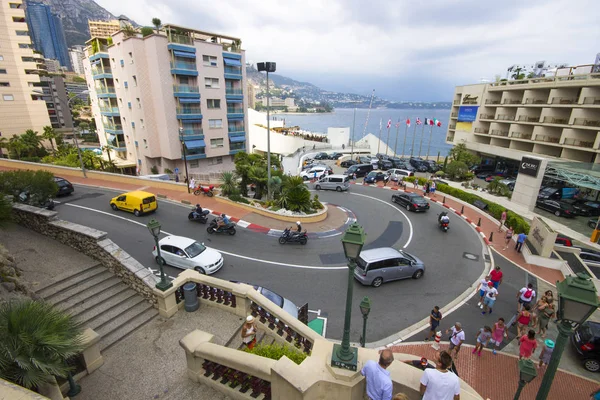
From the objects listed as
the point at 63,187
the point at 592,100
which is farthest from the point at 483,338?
the point at 592,100

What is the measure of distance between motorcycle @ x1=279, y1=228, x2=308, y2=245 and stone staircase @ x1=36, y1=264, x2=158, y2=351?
9.49m

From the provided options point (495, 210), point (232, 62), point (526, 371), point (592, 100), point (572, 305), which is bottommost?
point (495, 210)

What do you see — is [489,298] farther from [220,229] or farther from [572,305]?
[220,229]

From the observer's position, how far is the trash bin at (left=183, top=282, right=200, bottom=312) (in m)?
8.66

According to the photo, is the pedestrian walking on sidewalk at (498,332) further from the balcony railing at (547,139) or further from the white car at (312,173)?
the balcony railing at (547,139)

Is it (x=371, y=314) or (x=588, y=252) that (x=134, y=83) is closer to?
(x=371, y=314)

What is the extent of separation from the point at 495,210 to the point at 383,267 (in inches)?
640

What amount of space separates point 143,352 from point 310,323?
540 centimetres

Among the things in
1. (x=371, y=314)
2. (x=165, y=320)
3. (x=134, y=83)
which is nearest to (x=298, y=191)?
(x=371, y=314)

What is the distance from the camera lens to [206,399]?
6.17 m

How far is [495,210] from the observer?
23.9 metres

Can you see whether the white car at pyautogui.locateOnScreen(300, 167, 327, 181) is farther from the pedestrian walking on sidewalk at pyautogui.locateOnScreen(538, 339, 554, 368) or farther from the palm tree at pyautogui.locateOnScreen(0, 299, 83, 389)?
the palm tree at pyautogui.locateOnScreen(0, 299, 83, 389)

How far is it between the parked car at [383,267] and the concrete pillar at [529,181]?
64.3 feet

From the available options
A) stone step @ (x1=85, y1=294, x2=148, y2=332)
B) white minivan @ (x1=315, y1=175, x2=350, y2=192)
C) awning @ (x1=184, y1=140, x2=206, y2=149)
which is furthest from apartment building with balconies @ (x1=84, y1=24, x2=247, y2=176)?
stone step @ (x1=85, y1=294, x2=148, y2=332)
